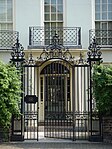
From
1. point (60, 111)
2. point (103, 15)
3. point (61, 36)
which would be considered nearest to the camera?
point (60, 111)

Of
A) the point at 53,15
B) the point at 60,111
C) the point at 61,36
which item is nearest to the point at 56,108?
the point at 60,111

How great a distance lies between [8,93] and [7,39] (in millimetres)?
6902

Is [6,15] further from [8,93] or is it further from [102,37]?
[8,93]

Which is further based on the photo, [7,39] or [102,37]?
[102,37]

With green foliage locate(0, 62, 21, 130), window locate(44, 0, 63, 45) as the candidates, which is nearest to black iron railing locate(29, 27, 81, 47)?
window locate(44, 0, 63, 45)

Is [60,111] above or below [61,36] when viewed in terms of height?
below

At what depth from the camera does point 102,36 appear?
18609mm

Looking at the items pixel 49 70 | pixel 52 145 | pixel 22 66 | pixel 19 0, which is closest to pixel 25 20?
pixel 19 0

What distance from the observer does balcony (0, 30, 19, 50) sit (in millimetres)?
18117

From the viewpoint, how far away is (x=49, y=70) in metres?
14.9

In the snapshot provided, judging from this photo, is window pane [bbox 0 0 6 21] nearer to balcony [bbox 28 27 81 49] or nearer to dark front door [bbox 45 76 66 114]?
balcony [bbox 28 27 81 49]

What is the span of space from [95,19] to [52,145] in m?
9.17

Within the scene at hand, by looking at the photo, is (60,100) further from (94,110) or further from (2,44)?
(2,44)

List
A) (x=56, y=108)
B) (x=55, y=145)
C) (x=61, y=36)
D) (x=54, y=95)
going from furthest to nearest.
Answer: (x=61, y=36), (x=54, y=95), (x=56, y=108), (x=55, y=145)
